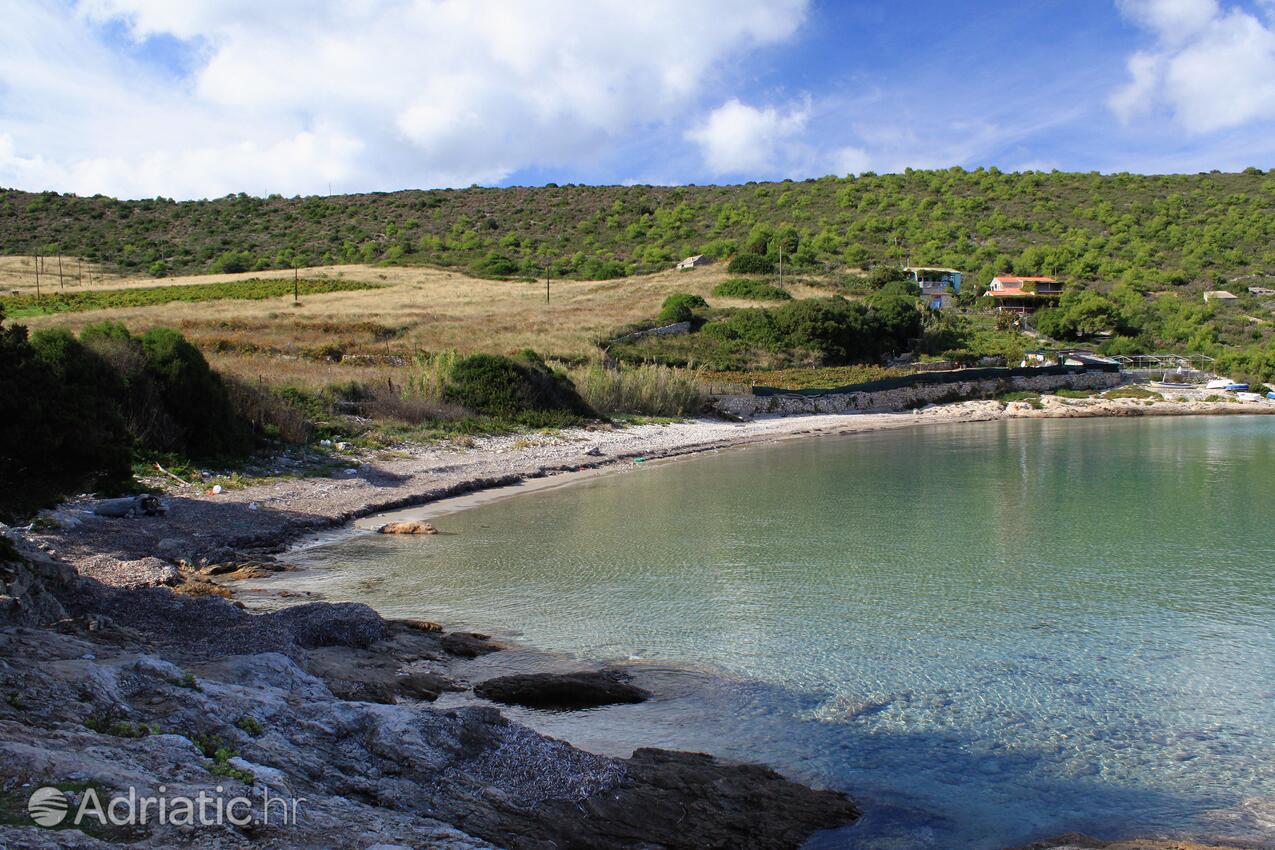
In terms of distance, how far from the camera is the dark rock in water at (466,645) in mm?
7797

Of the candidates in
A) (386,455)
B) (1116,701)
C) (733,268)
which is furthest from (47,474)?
(733,268)

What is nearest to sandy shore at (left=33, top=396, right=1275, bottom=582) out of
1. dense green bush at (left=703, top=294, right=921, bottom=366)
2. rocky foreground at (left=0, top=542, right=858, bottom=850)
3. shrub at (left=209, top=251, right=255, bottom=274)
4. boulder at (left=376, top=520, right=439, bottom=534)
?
boulder at (left=376, top=520, right=439, bottom=534)

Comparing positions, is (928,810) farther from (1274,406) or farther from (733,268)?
(733,268)

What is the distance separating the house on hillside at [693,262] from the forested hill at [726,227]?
2095 mm

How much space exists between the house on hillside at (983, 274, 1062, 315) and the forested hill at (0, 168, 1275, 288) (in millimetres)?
5740

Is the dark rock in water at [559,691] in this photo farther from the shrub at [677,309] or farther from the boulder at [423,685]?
the shrub at [677,309]

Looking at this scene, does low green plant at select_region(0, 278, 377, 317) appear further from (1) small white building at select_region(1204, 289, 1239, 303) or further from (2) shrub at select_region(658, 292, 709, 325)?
(1) small white building at select_region(1204, 289, 1239, 303)

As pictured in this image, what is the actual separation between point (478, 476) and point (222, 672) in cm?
1260

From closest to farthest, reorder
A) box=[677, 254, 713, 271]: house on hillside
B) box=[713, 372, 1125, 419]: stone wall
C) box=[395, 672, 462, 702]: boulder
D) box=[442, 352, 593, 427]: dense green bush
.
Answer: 1. box=[395, 672, 462, 702]: boulder
2. box=[442, 352, 593, 427]: dense green bush
3. box=[713, 372, 1125, 419]: stone wall
4. box=[677, 254, 713, 271]: house on hillside

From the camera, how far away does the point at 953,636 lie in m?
8.75

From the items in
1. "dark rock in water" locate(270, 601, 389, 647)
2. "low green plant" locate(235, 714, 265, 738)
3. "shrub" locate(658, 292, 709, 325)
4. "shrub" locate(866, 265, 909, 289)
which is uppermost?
"shrub" locate(866, 265, 909, 289)

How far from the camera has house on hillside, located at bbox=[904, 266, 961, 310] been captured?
69062 mm

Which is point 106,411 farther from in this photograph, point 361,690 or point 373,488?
point 373,488

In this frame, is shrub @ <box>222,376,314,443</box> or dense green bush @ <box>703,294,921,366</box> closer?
shrub @ <box>222,376,314,443</box>
